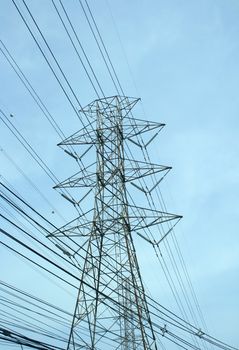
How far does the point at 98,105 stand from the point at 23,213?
12.5 meters

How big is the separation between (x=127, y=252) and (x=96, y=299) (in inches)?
85.8

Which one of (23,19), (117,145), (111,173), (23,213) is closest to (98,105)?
(117,145)

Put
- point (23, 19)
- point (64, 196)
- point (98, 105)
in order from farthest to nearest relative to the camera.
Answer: point (98, 105)
point (64, 196)
point (23, 19)

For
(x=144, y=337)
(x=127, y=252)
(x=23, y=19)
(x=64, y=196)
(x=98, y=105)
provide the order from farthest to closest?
(x=98, y=105) < (x=64, y=196) < (x=127, y=252) < (x=144, y=337) < (x=23, y=19)

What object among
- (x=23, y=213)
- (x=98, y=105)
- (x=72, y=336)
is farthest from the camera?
(x=98, y=105)

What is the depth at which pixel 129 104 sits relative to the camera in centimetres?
1978

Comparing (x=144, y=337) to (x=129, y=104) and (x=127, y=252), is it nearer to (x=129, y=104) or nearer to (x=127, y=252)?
(x=127, y=252)

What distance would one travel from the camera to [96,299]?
13.3 metres

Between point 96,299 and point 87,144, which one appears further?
point 87,144

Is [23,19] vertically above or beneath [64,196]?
beneath

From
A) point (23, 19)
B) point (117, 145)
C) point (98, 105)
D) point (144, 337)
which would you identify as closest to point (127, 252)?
point (144, 337)

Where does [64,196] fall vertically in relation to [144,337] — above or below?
above

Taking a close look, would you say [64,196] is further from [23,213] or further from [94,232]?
[23,213]

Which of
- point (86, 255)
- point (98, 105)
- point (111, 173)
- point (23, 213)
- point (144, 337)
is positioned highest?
point (98, 105)
